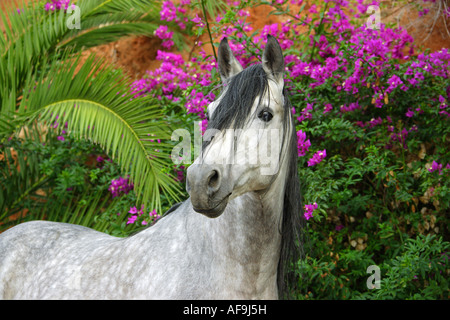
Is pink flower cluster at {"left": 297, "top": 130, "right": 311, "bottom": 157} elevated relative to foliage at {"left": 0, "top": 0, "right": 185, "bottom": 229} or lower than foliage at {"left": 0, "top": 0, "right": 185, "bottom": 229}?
lower

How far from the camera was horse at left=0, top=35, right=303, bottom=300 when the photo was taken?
2.15 meters

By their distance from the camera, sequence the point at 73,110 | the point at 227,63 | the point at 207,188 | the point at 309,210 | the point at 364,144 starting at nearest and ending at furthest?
the point at 207,188
the point at 227,63
the point at 309,210
the point at 364,144
the point at 73,110

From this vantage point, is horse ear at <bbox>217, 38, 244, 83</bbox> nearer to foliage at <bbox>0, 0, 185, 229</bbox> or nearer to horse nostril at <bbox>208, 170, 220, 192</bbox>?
horse nostril at <bbox>208, 170, 220, 192</bbox>

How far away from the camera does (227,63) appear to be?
2547mm

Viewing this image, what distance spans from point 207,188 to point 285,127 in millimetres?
541

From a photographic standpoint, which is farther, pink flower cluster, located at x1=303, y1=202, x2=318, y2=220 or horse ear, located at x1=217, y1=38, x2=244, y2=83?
pink flower cluster, located at x1=303, y1=202, x2=318, y2=220

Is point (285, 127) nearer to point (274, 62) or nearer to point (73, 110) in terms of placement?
point (274, 62)

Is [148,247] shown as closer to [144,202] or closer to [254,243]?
[254,243]

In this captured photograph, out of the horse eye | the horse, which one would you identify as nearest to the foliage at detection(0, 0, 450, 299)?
the horse

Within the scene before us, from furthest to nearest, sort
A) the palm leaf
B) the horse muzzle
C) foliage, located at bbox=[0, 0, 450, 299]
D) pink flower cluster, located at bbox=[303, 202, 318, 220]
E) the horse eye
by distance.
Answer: the palm leaf < foliage, located at bbox=[0, 0, 450, 299] < pink flower cluster, located at bbox=[303, 202, 318, 220] < the horse eye < the horse muzzle

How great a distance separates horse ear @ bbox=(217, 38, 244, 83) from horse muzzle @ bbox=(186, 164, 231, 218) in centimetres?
64

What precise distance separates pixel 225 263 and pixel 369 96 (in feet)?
8.83

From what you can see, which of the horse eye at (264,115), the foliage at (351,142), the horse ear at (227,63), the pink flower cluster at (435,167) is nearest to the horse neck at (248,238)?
the horse eye at (264,115)

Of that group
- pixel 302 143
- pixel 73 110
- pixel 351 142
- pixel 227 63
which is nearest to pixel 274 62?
pixel 227 63
